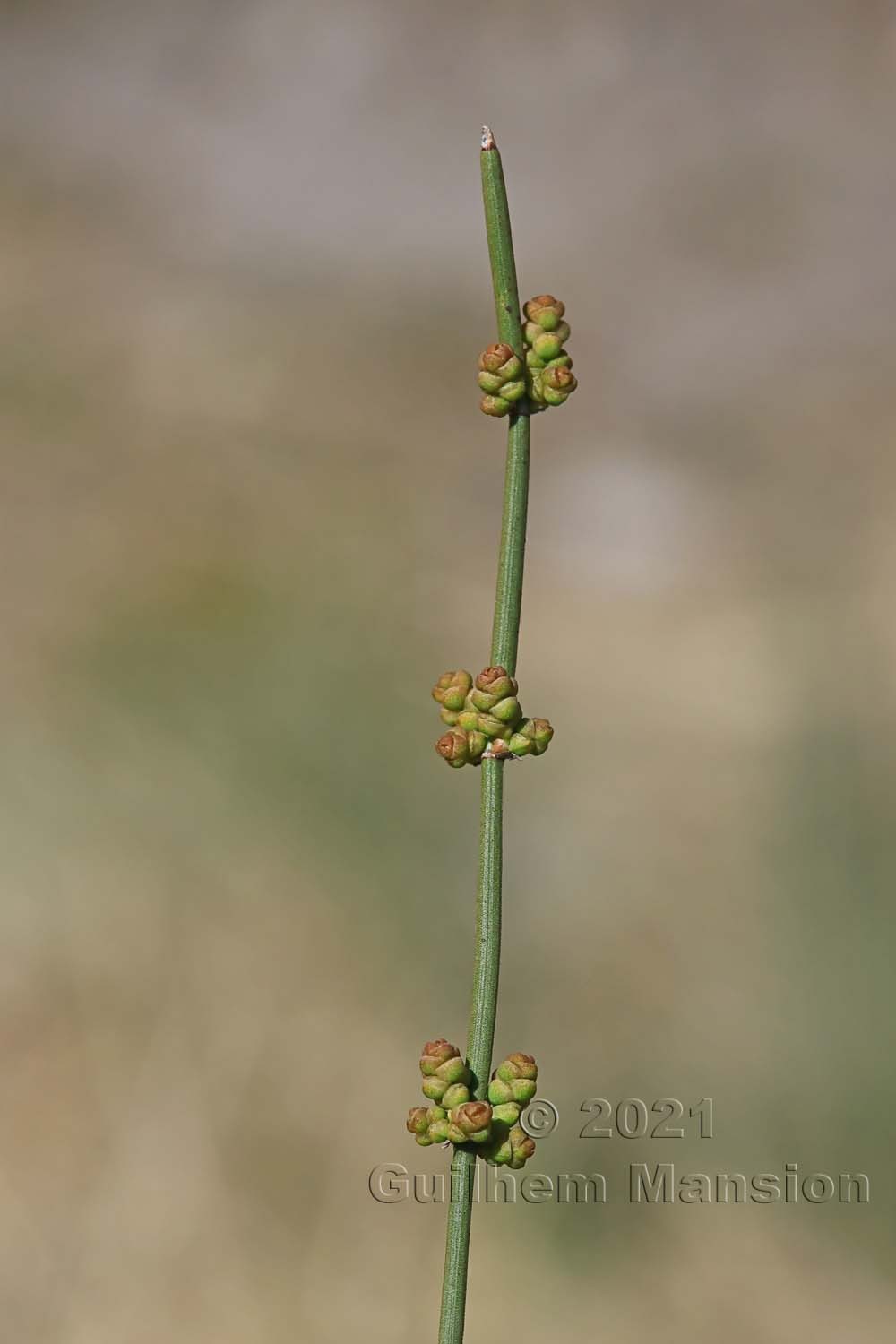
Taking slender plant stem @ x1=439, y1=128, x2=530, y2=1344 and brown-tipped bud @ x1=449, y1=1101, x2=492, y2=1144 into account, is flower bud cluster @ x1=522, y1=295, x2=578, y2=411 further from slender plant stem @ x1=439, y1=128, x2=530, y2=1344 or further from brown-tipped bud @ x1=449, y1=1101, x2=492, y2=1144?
brown-tipped bud @ x1=449, y1=1101, x2=492, y2=1144

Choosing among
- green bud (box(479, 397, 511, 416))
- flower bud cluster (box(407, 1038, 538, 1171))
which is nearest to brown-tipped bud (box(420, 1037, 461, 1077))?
flower bud cluster (box(407, 1038, 538, 1171))

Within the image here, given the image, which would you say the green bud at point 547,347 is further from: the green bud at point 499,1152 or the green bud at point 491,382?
the green bud at point 499,1152

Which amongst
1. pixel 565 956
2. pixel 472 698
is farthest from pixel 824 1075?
pixel 472 698

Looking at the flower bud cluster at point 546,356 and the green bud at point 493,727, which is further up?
the flower bud cluster at point 546,356

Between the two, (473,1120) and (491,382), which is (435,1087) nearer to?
(473,1120)

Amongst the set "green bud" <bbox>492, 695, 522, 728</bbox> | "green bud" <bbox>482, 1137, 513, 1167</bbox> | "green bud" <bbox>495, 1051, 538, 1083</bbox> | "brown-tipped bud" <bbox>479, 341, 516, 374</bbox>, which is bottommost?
"green bud" <bbox>482, 1137, 513, 1167</bbox>

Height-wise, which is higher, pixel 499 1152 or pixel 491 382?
pixel 491 382

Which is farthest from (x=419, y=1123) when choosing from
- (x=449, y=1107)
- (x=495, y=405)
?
(x=495, y=405)

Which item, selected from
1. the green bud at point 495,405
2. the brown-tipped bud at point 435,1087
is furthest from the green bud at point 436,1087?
the green bud at point 495,405

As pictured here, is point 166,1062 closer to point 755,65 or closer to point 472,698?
point 472,698
